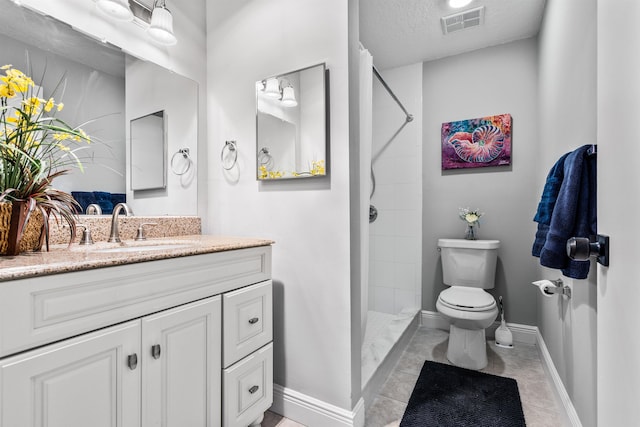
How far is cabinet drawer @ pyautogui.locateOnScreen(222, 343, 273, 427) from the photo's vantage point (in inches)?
49.6

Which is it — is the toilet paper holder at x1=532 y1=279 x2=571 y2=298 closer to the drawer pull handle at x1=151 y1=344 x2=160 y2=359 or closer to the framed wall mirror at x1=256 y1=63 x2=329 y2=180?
the framed wall mirror at x1=256 y1=63 x2=329 y2=180

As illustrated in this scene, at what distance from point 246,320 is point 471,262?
1.85m

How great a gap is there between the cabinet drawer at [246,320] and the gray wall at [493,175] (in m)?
1.79

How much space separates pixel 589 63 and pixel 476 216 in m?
1.40

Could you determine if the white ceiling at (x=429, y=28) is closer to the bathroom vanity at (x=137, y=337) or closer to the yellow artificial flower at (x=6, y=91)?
the bathroom vanity at (x=137, y=337)

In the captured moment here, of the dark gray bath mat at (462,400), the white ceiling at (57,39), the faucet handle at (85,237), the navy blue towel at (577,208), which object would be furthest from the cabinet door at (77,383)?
the navy blue towel at (577,208)

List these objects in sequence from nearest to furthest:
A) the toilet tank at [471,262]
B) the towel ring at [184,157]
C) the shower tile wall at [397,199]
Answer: the towel ring at [184,157] → the toilet tank at [471,262] → the shower tile wall at [397,199]

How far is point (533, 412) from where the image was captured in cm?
161

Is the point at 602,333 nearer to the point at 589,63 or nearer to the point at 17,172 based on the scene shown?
the point at 589,63

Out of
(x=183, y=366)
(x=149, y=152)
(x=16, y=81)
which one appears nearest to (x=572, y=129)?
(x=183, y=366)

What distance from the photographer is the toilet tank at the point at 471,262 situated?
2387 millimetres

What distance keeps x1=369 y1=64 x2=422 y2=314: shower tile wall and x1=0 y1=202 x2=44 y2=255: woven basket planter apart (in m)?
2.39

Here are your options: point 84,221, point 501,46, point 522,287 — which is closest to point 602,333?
point 84,221

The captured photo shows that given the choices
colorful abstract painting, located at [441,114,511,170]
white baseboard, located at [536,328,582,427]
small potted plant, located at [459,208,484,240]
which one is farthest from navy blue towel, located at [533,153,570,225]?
colorful abstract painting, located at [441,114,511,170]
